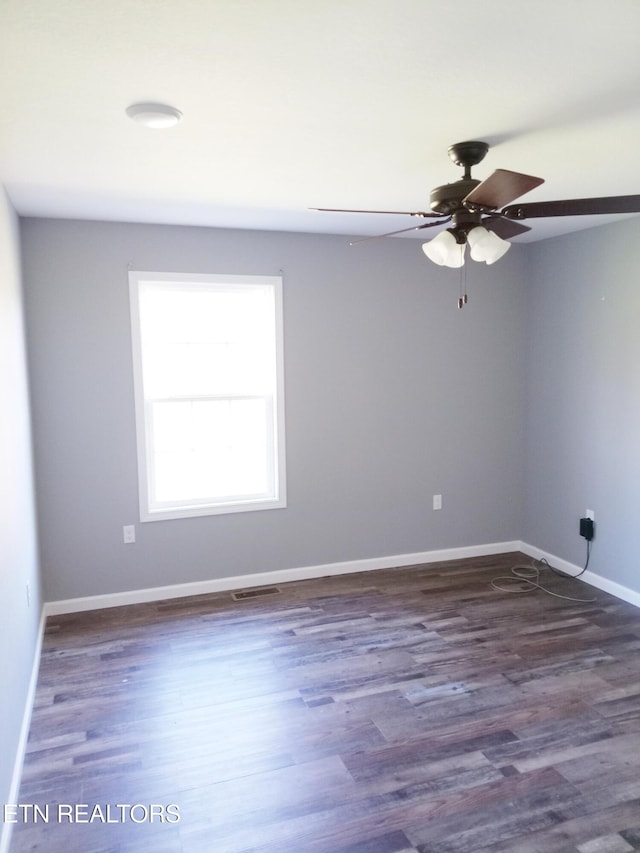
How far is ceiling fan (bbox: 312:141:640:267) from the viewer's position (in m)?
2.11

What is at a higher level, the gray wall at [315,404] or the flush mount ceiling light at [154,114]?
the flush mount ceiling light at [154,114]

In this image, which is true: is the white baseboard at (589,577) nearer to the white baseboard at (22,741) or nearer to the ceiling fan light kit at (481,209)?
the ceiling fan light kit at (481,209)

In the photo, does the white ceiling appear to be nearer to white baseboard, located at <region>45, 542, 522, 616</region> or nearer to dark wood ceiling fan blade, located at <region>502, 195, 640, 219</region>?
dark wood ceiling fan blade, located at <region>502, 195, 640, 219</region>

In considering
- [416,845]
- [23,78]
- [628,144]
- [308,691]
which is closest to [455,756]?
[416,845]

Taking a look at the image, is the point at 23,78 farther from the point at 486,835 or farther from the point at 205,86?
the point at 486,835

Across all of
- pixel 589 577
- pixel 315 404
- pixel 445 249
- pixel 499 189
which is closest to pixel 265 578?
pixel 315 404

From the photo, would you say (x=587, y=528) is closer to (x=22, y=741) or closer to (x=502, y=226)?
(x=502, y=226)

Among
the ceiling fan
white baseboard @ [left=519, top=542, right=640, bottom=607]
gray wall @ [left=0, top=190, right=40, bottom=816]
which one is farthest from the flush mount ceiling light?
white baseboard @ [left=519, top=542, right=640, bottom=607]

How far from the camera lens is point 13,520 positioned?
255 cm

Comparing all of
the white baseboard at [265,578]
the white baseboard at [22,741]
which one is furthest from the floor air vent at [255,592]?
the white baseboard at [22,741]

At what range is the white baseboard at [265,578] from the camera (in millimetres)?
3855

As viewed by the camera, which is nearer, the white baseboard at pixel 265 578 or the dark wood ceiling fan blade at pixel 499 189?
the dark wood ceiling fan blade at pixel 499 189

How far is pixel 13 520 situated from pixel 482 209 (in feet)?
7.46

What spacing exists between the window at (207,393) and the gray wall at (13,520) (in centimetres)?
80
